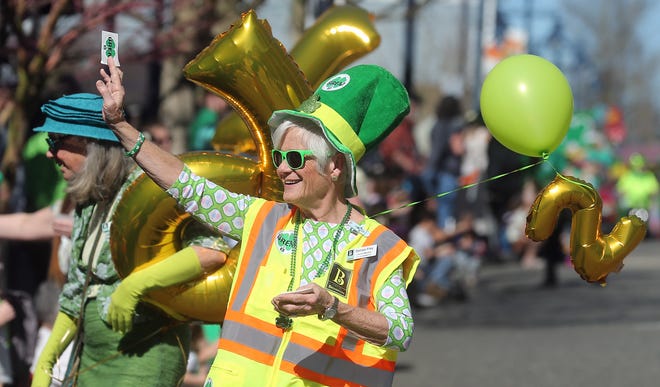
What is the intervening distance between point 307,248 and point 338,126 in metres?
0.37

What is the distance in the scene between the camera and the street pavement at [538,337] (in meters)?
9.70

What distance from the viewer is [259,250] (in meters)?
4.15

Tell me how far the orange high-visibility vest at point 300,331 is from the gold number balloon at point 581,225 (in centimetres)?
48

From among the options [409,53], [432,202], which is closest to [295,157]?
[432,202]

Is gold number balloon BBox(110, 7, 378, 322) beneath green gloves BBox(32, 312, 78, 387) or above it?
above

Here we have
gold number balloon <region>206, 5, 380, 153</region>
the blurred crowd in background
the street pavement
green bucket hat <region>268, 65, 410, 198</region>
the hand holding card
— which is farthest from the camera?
the street pavement

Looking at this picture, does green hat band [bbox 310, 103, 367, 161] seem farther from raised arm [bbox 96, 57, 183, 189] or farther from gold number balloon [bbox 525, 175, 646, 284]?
gold number balloon [bbox 525, 175, 646, 284]

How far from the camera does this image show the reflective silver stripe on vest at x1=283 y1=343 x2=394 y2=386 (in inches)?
159

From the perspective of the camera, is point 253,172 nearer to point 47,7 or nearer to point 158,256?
point 158,256

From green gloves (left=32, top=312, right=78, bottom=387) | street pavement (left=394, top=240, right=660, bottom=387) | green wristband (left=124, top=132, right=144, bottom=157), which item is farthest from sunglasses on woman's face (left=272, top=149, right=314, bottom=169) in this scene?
street pavement (left=394, top=240, right=660, bottom=387)

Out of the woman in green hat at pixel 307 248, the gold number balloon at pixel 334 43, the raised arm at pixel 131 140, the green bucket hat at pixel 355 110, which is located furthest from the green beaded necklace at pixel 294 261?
the gold number balloon at pixel 334 43

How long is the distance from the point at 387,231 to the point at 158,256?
1095 millimetres

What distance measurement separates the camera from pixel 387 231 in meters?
4.19

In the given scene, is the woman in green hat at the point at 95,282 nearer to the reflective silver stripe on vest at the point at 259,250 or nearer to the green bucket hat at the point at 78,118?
the green bucket hat at the point at 78,118
